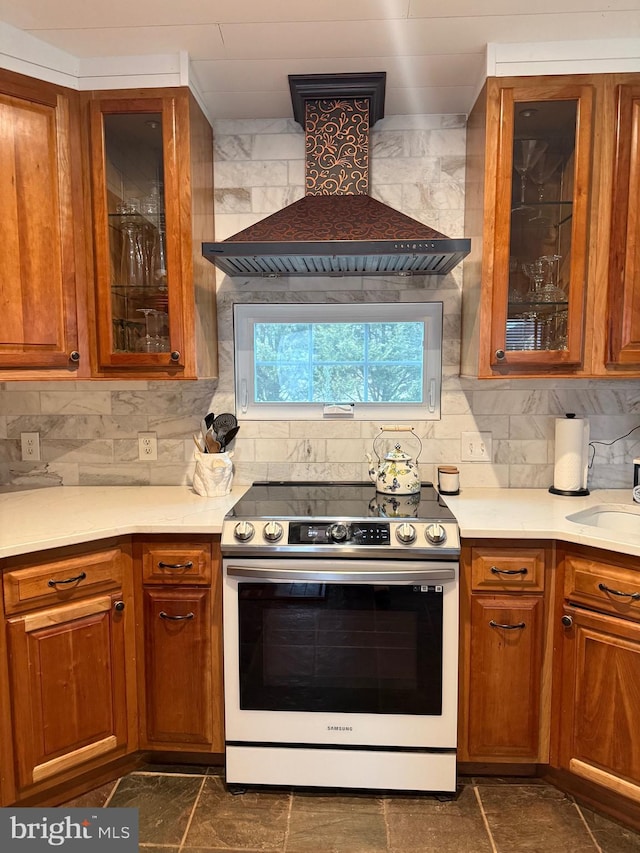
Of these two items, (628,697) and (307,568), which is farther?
(307,568)

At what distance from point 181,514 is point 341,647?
0.75 m

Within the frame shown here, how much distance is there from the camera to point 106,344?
205 cm

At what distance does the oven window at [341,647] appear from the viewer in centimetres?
182

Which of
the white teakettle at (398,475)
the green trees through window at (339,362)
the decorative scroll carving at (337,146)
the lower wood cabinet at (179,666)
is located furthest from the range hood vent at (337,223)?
the lower wood cabinet at (179,666)

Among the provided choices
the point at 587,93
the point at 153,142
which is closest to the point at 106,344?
the point at 153,142

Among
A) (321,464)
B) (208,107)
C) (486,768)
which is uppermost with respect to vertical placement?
(208,107)

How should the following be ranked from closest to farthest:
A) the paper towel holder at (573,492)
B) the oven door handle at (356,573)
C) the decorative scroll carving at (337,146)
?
the oven door handle at (356,573) < the decorative scroll carving at (337,146) < the paper towel holder at (573,492)

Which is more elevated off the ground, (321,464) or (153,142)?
(153,142)

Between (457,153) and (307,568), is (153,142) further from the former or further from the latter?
(307,568)

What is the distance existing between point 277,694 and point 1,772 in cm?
90

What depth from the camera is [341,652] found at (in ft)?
6.07

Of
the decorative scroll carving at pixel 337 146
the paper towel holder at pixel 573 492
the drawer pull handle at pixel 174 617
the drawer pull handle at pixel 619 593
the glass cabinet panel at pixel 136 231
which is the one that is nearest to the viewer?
the drawer pull handle at pixel 619 593

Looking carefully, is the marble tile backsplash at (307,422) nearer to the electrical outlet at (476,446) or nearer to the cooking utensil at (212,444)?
the electrical outlet at (476,446)

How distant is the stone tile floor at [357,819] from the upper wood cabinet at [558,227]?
4.99 ft
